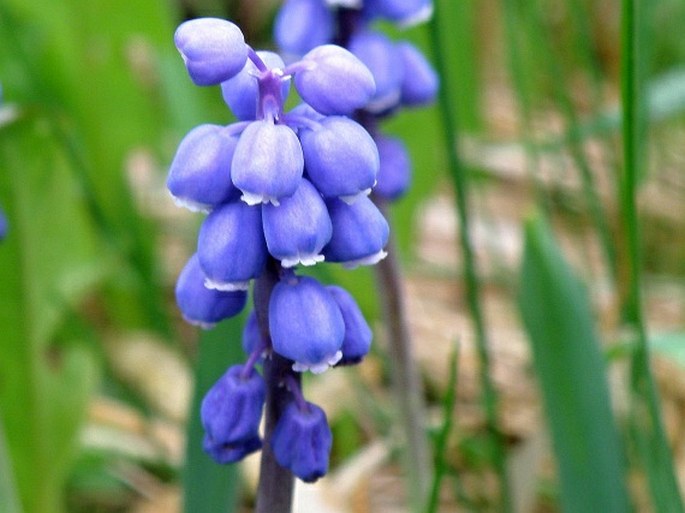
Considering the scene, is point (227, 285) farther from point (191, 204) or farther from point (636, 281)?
point (636, 281)

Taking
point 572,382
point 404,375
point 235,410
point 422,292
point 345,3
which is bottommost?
point 422,292

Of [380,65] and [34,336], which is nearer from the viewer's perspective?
[380,65]

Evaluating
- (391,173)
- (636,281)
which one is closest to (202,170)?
(636,281)

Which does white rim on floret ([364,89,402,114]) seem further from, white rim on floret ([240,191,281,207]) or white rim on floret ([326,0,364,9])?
white rim on floret ([240,191,281,207])

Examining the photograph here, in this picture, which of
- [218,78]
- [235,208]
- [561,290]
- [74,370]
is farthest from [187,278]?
[74,370]

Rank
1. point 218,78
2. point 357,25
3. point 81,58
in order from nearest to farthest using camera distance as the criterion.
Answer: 1. point 218,78
2. point 357,25
3. point 81,58

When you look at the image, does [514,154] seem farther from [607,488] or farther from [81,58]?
[607,488]
